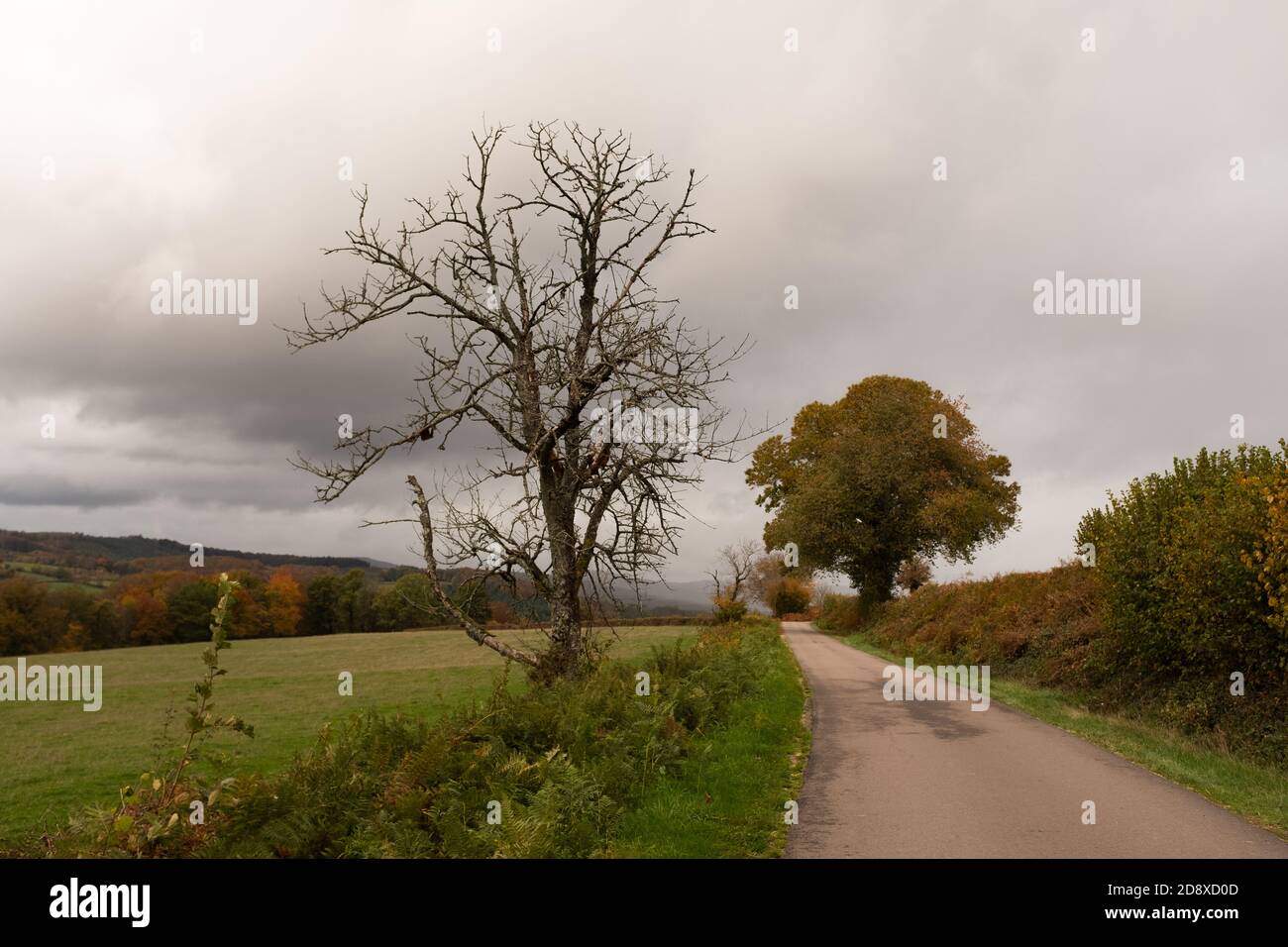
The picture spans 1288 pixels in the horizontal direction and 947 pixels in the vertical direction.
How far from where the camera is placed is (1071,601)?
2305cm

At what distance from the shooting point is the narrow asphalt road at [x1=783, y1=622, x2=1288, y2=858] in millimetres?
7418

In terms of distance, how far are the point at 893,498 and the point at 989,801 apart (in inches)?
1501

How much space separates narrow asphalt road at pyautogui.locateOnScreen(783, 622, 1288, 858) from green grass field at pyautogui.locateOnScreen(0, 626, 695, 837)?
6094mm

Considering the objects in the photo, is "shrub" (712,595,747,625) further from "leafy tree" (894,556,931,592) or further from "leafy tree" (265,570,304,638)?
"leafy tree" (265,570,304,638)

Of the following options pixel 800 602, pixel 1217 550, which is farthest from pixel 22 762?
pixel 800 602

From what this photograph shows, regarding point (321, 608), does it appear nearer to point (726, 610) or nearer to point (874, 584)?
point (726, 610)

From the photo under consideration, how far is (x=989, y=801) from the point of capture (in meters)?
9.10

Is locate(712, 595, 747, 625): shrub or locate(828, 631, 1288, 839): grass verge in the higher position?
locate(828, 631, 1288, 839): grass verge

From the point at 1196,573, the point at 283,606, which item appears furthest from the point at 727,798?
the point at 283,606

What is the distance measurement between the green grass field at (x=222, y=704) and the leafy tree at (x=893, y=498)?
13.3 meters

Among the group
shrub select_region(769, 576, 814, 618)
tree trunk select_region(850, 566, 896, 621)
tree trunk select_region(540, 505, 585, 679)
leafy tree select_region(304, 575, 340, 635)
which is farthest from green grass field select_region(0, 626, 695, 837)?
leafy tree select_region(304, 575, 340, 635)
